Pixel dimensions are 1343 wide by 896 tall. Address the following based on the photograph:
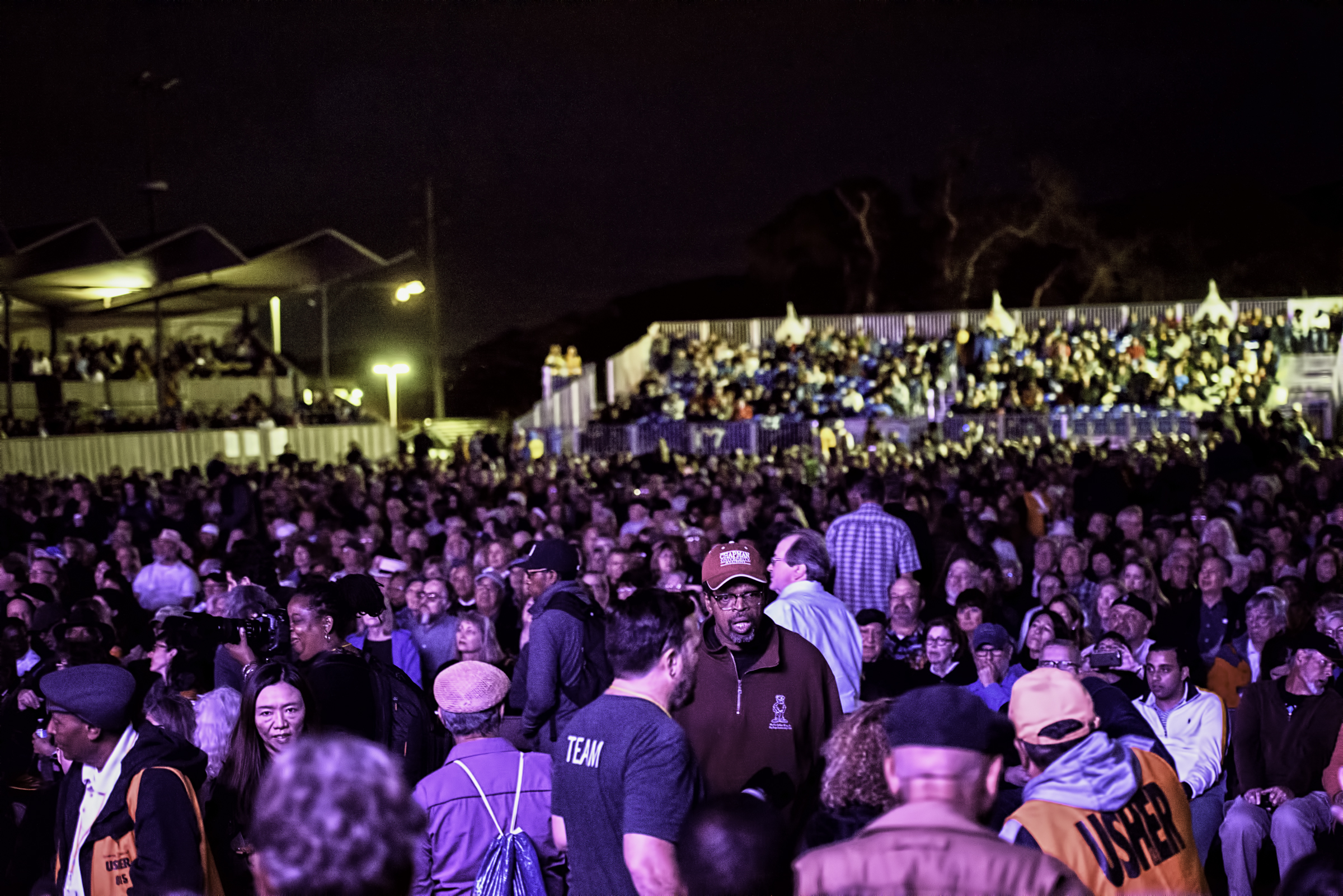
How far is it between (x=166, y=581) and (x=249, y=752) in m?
6.93

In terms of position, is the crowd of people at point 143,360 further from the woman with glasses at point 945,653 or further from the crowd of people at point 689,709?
the woman with glasses at point 945,653

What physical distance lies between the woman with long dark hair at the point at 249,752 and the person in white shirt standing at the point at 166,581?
263 inches

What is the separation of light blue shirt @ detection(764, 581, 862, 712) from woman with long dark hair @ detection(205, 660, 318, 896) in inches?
75.7

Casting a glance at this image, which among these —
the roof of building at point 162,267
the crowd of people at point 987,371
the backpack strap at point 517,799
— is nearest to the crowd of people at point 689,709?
the backpack strap at point 517,799

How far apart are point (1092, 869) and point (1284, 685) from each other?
12.9ft

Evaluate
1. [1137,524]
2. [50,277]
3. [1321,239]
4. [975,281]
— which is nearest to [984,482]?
[1137,524]

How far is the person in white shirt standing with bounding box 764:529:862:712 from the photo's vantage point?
542cm

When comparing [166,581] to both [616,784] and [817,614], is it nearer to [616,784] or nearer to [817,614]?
[817,614]

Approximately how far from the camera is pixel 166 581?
1053 cm

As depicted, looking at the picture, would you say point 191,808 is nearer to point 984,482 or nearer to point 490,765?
point 490,765

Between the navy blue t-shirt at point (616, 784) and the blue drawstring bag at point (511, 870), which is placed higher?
the navy blue t-shirt at point (616, 784)

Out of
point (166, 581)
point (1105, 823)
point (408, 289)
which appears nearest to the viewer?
point (1105, 823)

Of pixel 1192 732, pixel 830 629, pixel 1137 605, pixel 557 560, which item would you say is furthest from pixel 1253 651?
pixel 557 560

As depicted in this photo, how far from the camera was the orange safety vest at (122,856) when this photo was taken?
3.64 m
